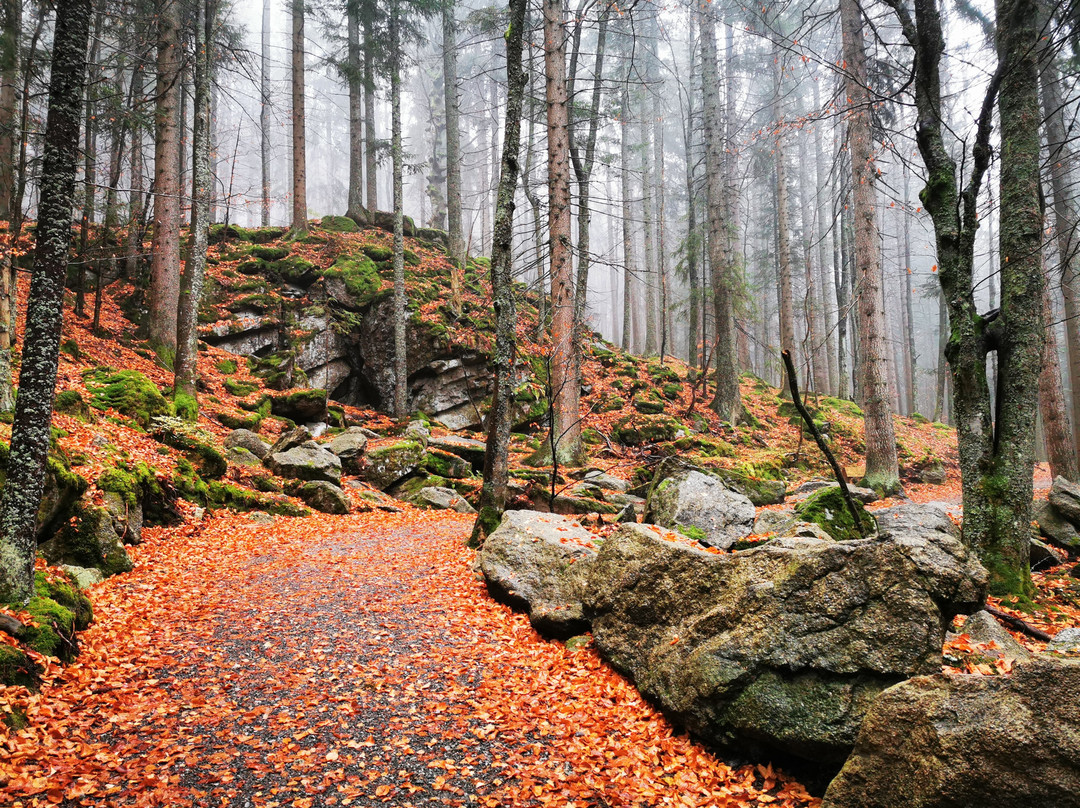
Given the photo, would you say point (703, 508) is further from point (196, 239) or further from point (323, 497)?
point (196, 239)

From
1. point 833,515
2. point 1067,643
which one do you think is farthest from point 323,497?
point 1067,643

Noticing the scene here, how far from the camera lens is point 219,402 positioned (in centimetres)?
1287

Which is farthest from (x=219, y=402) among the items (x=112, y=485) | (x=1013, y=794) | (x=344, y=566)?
(x=1013, y=794)

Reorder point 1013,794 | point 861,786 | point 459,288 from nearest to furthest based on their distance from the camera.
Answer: point 1013,794 < point 861,786 < point 459,288

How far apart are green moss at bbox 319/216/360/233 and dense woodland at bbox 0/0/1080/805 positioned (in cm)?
19

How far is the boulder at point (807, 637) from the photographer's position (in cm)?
328

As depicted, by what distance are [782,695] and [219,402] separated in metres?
13.3

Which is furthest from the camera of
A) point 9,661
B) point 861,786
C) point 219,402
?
point 219,402

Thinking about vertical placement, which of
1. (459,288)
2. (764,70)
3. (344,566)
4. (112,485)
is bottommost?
(344,566)

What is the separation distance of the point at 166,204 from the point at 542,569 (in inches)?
495

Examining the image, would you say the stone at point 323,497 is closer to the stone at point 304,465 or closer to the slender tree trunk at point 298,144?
the stone at point 304,465

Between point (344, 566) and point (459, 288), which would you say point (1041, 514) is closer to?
point (344, 566)

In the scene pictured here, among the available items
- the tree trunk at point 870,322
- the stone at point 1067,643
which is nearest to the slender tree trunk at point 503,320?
the stone at point 1067,643

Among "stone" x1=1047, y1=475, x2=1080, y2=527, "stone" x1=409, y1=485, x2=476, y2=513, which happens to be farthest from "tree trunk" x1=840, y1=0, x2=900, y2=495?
"stone" x1=409, y1=485, x2=476, y2=513
